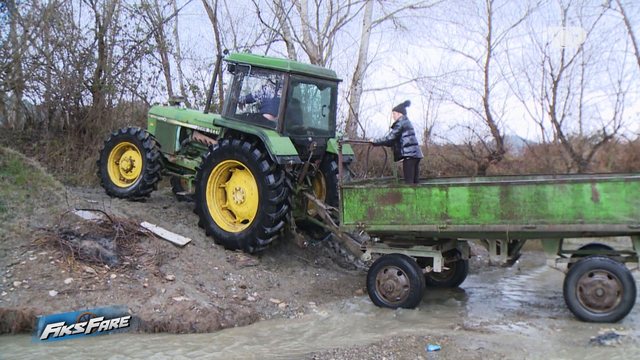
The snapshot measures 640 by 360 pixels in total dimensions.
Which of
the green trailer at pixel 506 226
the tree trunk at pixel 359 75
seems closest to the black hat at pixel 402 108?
the green trailer at pixel 506 226

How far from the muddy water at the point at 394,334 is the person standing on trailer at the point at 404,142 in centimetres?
166

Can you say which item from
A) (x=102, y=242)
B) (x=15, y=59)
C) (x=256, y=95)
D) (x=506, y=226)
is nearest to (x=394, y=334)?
(x=506, y=226)

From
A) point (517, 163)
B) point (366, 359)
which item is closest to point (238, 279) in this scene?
point (366, 359)

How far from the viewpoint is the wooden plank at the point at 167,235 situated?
7387 millimetres

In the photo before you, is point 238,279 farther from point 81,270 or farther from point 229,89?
point 229,89

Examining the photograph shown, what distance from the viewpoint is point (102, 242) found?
687 cm

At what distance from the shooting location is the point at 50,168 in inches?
454

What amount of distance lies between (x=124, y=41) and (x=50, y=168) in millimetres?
3474

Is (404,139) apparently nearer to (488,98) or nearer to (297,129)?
(297,129)

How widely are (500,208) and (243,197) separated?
341 centimetres

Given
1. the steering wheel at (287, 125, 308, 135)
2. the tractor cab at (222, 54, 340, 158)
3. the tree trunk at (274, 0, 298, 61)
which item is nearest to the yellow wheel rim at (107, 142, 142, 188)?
the tractor cab at (222, 54, 340, 158)

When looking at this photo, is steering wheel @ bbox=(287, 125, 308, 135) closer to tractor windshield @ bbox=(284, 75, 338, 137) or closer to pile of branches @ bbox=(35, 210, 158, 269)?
tractor windshield @ bbox=(284, 75, 338, 137)

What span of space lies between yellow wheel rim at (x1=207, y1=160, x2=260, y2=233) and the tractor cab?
0.71 metres

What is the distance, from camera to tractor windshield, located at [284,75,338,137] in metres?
7.79
